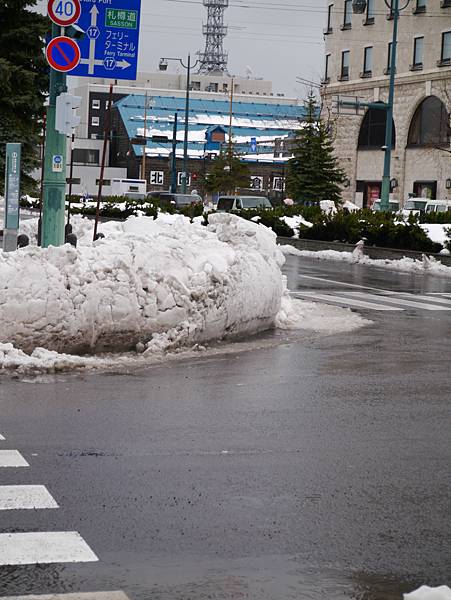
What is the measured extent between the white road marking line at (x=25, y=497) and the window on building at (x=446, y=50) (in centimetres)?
6138

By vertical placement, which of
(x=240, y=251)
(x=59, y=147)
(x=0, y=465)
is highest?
(x=59, y=147)

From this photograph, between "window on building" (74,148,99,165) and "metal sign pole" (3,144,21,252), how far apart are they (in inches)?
3721

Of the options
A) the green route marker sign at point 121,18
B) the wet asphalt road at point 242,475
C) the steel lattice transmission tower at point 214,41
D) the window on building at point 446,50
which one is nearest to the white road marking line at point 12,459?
the wet asphalt road at point 242,475

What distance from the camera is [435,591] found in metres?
4.38

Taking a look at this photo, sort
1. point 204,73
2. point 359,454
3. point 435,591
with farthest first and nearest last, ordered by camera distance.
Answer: point 204,73 < point 359,454 < point 435,591

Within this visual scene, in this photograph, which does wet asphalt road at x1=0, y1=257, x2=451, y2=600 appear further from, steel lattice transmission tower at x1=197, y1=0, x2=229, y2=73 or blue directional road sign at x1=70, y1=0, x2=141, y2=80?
steel lattice transmission tower at x1=197, y1=0, x2=229, y2=73

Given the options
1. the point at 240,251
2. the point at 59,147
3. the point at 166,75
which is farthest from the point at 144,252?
the point at 166,75

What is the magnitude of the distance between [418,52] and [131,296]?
193 feet

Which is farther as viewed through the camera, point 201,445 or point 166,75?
point 166,75

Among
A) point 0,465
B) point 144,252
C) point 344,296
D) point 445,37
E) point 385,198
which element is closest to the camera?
point 0,465

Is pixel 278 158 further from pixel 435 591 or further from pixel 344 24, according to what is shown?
pixel 435 591

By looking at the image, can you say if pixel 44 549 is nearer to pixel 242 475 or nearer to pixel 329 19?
pixel 242 475

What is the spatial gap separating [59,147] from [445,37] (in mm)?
52866

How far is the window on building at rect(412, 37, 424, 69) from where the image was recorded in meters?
66.7
